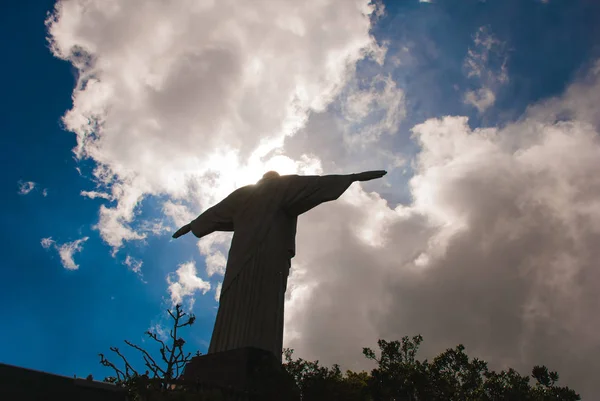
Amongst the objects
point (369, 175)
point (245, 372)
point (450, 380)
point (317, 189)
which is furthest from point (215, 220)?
point (450, 380)

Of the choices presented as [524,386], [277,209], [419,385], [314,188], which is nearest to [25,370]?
[277,209]

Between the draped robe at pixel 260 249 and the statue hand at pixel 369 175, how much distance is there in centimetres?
15

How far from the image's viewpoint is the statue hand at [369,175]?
7.79m

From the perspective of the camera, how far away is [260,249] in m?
7.28

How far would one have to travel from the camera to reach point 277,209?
7.72 metres

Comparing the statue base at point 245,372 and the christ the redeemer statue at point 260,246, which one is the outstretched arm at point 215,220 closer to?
the christ the redeemer statue at point 260,246

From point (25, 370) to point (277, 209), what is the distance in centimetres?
462

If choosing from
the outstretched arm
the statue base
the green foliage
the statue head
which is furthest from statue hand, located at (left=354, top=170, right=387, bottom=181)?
the green foliage

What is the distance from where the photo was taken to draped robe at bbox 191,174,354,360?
21.6ft

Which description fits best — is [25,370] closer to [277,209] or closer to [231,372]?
[231,372]

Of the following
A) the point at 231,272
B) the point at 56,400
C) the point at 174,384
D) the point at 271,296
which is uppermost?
the point at 231,272

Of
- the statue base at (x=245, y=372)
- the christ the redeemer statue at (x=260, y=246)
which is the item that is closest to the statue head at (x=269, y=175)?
the christ the redeemer statue at (x=260, y=246)

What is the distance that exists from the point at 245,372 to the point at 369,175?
406 centimetres

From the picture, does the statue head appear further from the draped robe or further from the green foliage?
the green foliage
